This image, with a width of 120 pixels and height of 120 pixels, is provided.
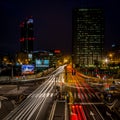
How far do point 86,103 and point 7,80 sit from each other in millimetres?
41706

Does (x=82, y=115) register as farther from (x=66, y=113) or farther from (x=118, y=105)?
(x=118, y=105)

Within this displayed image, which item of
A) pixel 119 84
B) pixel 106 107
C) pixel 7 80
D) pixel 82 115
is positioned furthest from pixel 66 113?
pixel 7 80

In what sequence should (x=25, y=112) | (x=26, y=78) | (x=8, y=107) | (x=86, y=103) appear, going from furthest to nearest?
(x=26, y=78)
(x=86, y=103)
(x=8, y=107)
(x=25, y=112)

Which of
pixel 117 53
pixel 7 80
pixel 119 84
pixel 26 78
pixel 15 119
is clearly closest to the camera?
pixel 15 119

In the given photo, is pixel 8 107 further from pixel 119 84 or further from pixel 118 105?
pixel 119 84

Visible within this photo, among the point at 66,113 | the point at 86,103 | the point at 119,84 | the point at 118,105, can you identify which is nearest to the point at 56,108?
the point at 66,113

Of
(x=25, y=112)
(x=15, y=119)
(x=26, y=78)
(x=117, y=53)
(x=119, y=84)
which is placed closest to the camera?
(x=15, y=119)

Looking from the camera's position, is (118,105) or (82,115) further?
(118,105)

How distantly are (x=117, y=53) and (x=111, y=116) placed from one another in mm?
144451

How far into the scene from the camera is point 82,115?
98.0 ft

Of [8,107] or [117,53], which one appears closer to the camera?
[8,107]

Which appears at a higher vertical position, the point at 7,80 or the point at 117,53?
the point at 117,53

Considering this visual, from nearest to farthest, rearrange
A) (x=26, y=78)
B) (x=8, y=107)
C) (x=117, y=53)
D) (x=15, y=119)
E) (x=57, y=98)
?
(x=15, y=119) < (x=8, y=107) < (x=57, y=98) < (x=26, y=78) < (x=117, y=53)

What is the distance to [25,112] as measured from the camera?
31.8m
